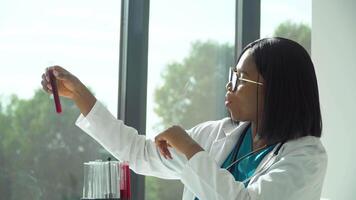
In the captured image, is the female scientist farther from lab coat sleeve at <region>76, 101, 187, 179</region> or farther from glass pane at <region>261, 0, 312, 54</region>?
glass pane at <region>261, 0, 312, 54</region>

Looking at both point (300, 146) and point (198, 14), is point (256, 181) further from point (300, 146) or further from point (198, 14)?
point (198, 14)

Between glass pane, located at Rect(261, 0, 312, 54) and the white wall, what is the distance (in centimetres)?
18

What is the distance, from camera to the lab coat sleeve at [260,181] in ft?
4.73

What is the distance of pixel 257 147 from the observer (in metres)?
1.74

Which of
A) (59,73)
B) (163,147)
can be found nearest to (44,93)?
(59,73)

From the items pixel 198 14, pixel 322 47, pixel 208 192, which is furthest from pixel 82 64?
pixel 322 47

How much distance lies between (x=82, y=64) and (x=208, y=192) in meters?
0.78

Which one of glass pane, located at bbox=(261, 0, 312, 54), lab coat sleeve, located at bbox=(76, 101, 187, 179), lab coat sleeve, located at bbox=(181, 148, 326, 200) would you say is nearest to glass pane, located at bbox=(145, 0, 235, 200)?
glass pane, located at bbox=(261, 0, 312, 54)

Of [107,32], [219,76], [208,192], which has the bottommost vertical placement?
[208,192]

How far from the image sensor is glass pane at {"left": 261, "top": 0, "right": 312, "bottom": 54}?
2516 mm

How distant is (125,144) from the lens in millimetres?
1725

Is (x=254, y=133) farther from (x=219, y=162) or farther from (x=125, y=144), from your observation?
(x=125, y=144)

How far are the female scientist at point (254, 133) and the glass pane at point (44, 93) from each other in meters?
0.25

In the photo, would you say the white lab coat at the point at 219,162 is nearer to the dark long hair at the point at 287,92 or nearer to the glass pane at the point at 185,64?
the dark long hair at the point at 287,92
